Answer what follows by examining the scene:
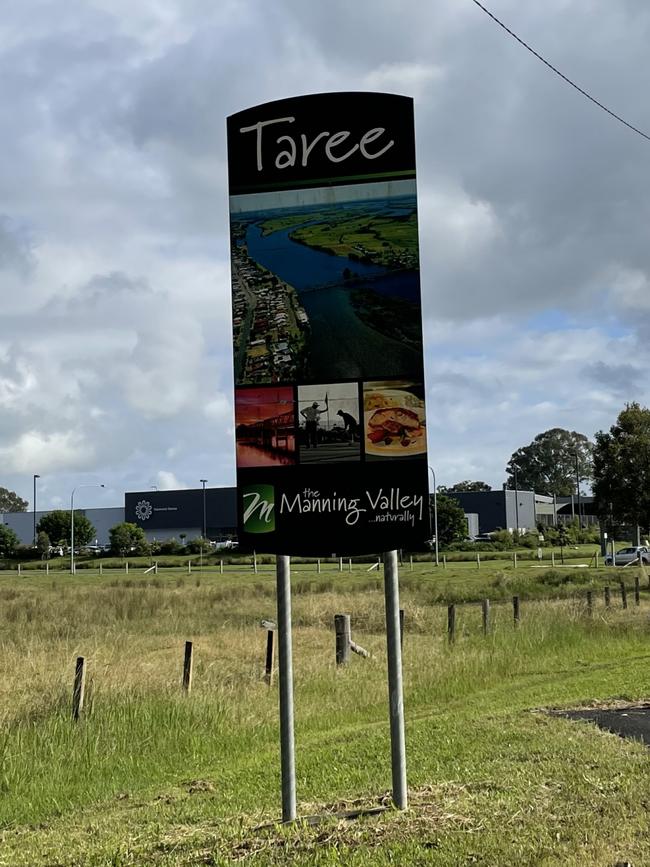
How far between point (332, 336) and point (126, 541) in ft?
299

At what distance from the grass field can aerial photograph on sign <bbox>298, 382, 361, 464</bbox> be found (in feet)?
6.98

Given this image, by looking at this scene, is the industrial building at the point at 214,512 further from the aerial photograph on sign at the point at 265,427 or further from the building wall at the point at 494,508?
the aerial photograph on sign at the point at 265,427

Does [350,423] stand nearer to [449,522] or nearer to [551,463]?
[449,522]

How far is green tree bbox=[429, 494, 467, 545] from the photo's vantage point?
8525 centimetres

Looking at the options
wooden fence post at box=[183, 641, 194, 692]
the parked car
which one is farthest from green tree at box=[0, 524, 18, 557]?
wooden fence post at box=[183, 641, 194, 692]

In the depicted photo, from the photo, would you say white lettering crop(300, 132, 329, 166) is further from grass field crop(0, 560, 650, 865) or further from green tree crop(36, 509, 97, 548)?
green tree crop(36, 509, 97, 548)

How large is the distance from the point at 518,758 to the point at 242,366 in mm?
3495

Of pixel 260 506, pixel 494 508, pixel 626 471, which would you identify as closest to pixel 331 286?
pixel 260 506

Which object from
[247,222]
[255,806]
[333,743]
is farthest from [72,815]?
[247,222]

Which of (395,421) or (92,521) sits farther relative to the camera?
(92,521)

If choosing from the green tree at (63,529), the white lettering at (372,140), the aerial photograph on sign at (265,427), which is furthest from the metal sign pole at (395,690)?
the green tree at (63,529)

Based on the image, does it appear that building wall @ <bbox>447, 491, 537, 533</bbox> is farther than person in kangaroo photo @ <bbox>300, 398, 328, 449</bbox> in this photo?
Yes

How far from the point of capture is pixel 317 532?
6086 mm

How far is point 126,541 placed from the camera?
9456 centimetres
